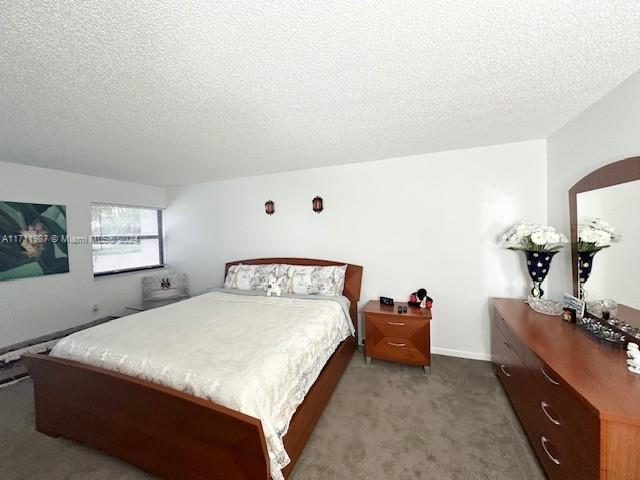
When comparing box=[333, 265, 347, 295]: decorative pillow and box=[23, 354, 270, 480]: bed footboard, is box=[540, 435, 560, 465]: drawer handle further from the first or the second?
box=[333, 265, 347, 295]: decorative pillow

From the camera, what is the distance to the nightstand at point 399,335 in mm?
2275

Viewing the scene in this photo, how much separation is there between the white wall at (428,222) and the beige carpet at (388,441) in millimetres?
836

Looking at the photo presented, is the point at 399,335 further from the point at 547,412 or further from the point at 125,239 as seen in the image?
the point at 125,239

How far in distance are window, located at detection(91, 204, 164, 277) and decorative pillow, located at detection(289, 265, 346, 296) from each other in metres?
2.74

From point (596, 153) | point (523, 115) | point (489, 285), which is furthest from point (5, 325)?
point (596, 153)

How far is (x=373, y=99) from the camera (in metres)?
1.57

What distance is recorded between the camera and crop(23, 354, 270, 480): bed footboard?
3.53 ft

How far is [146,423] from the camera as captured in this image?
4.21 ft

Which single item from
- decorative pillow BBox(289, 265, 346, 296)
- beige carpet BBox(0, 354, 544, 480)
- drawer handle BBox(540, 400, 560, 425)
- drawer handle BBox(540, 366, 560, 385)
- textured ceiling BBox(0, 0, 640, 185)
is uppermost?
textured ceiling BBox(0, 0, 640, 185)

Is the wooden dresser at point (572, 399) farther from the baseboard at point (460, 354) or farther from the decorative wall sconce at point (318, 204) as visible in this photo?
the decorative wall sconce at point (318, 204)

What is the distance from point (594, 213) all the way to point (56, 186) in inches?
207

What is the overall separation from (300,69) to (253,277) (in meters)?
2.37

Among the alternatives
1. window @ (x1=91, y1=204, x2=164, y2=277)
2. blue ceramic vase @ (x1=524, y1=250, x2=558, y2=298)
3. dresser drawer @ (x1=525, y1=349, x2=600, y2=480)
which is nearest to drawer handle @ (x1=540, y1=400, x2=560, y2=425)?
dresser drawer @ (x1=525, y1=349, x2=600, y2=480)

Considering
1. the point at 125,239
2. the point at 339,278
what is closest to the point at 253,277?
the point at 339,278
